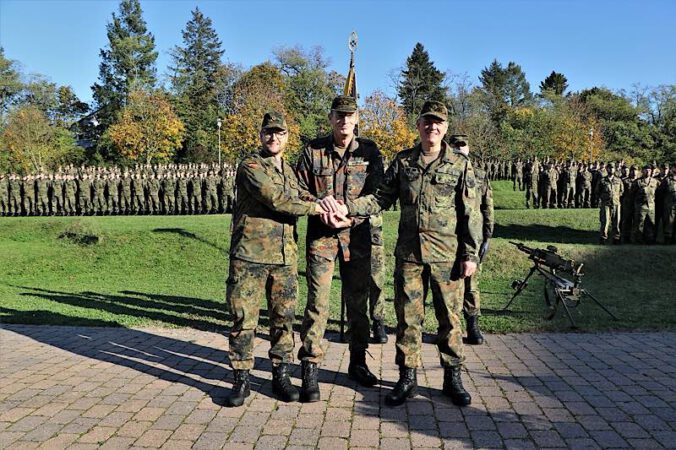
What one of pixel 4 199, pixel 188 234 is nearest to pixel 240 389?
pixel 188 234

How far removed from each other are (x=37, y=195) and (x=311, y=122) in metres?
31.7

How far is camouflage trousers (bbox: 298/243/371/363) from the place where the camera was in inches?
180

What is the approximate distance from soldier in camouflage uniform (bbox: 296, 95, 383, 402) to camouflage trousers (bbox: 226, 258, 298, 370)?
16cm

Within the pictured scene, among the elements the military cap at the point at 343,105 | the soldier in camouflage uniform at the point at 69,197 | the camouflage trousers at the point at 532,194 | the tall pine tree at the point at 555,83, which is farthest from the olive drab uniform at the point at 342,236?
the tall pine tree at the point at 555,83

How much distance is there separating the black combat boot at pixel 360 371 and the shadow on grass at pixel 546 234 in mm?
9864

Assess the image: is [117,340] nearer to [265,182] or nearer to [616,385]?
[265,182]

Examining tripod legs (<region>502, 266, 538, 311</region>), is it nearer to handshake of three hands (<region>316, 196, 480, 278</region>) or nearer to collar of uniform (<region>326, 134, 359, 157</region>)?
handshake of three hands (<region>316, 196, 480, 278</region>)

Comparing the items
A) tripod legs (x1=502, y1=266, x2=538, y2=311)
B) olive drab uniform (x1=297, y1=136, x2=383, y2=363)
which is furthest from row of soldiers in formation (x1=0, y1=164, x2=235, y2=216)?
olive drab uniform (x1=297, y1=136, x2=383, y2=363)

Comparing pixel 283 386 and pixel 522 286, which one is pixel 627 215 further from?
pixel 283 386

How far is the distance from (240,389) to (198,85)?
65.3 meters

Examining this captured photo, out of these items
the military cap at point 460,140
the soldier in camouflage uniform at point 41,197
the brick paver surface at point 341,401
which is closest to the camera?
the brick paver surface at point 341,401

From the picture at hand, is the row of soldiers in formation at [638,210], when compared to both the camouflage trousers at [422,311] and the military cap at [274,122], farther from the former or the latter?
the military cap at [274,122]

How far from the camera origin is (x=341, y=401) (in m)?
4.47

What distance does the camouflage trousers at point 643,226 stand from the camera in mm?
14367
